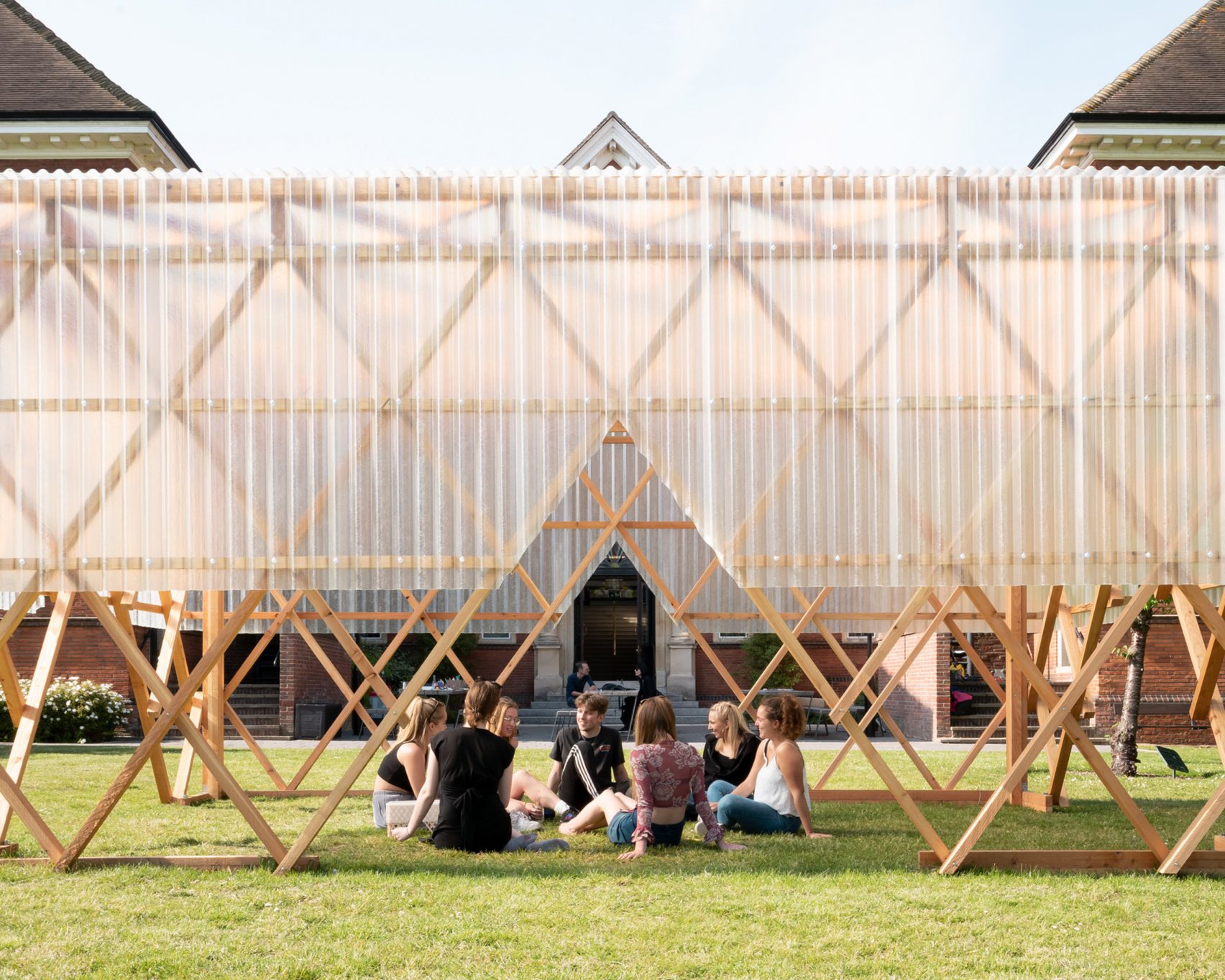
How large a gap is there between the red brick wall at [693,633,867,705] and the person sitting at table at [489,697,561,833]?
52.2ft

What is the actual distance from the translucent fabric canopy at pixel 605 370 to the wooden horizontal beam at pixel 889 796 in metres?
5.22

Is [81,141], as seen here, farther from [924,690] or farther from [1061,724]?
[1061,724]

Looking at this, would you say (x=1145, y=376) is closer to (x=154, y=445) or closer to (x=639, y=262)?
(x=639, y=262)

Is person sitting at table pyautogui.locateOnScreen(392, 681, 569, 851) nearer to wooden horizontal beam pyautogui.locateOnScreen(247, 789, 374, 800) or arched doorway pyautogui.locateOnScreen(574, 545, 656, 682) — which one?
wooden horizontal beam pyautogui.locateOnScreen(247, 789, 374, 800)

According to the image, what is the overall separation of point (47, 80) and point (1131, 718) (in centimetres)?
2063

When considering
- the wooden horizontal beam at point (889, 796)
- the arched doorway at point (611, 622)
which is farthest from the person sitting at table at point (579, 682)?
the wooden horizontal beam at point (889, 796)

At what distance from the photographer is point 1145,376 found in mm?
8672

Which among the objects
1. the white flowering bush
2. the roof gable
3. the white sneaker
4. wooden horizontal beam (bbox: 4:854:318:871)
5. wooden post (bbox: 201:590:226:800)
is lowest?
the white flowering bush

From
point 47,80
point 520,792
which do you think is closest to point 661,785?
point 520,792

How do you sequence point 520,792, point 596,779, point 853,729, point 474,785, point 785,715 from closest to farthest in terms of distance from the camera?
1. point 853,729
2. point 474,785
3. point 785,715
4. point 596,779
5. point 520,792

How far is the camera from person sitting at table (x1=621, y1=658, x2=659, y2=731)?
76.4 feet

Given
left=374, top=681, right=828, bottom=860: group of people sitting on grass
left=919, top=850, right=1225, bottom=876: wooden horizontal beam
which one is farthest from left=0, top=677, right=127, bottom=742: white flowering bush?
left=919, top=850, right=1225, bottom=876: wooden horizontal beam

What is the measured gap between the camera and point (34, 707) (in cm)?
939

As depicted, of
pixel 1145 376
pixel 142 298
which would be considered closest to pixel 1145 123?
pixel 1145 376
